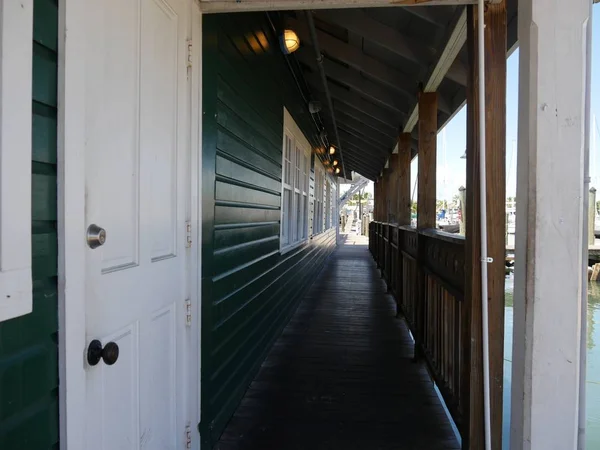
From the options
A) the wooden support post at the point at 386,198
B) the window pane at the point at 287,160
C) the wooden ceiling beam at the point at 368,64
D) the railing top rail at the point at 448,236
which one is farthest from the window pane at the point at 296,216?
the wooden support post at the point at 386,198

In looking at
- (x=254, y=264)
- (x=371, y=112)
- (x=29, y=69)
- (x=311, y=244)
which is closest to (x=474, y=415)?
(x=254, y=264)

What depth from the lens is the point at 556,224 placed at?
1617 mm

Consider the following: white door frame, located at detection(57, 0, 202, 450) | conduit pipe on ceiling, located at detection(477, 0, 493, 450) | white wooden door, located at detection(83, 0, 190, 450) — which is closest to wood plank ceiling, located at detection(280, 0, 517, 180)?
conduit pipe on ceiling, located at detection(477, 0, 493, 450)

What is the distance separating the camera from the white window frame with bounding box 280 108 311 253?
4605 mm

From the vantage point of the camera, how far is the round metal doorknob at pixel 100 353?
1.16 m

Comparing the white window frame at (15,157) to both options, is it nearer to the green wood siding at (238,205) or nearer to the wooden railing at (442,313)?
the green wood siding at (238,205)

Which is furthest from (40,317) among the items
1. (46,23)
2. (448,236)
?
(448,236)

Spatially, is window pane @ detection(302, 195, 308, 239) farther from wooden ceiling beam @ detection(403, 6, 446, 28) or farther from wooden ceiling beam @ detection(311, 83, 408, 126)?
wooden ceiling beam @ detection(403, 6, 446, 28)

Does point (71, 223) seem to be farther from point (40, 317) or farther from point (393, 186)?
point (393, 186)

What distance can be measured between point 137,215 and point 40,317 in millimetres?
529

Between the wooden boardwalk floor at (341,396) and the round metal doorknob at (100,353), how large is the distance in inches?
55.9

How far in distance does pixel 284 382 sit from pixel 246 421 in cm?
62

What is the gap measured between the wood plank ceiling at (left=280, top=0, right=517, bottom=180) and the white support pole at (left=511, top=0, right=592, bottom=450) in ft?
2.54

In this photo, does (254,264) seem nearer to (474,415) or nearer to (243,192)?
(243,192)
